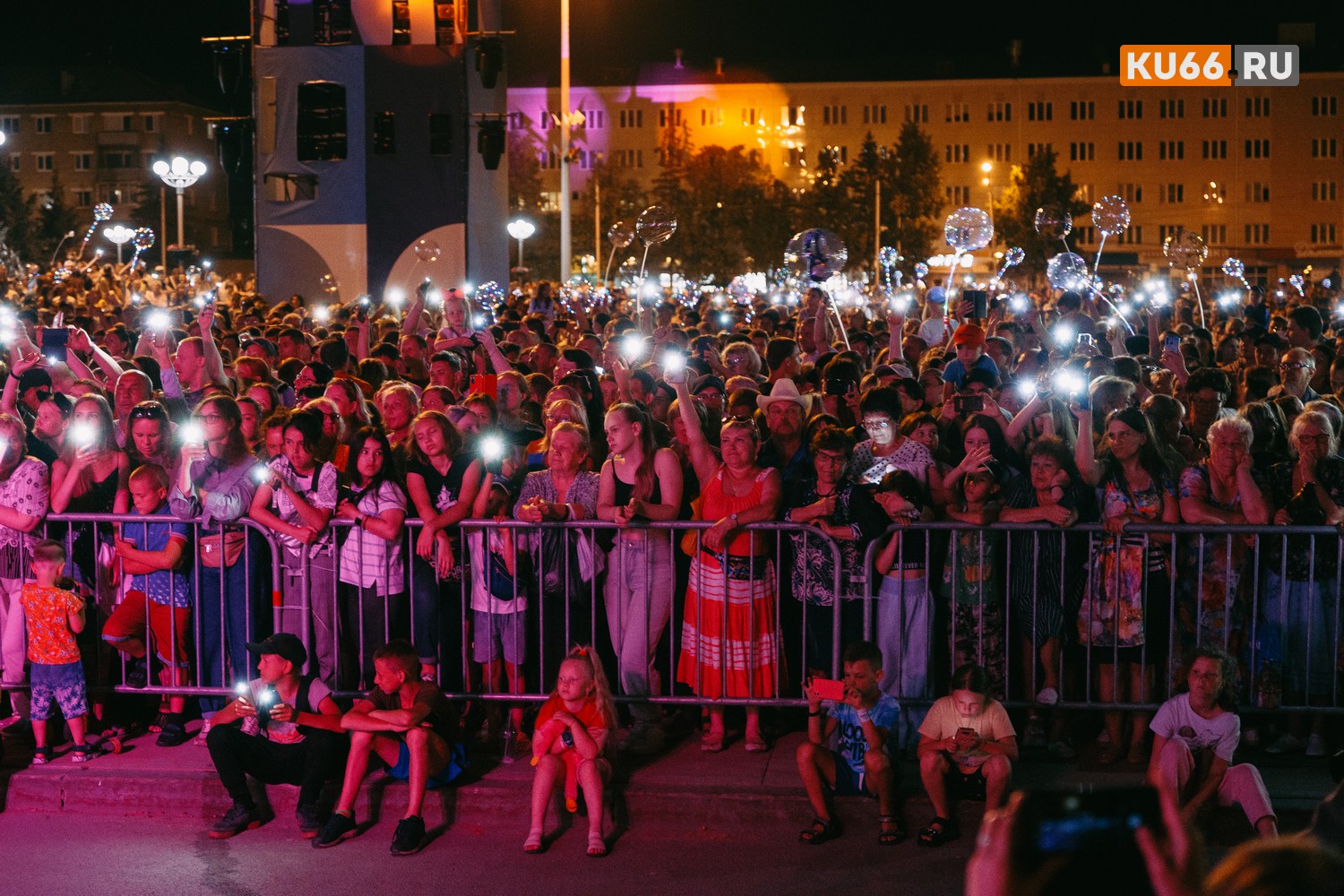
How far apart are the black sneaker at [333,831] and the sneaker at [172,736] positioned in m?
1.23

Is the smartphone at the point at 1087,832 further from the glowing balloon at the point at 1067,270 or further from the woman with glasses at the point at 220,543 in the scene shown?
the glowing balloon at the point at 1067,270

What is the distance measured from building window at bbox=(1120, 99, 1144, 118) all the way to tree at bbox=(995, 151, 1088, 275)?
108 ft

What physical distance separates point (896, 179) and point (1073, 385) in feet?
204

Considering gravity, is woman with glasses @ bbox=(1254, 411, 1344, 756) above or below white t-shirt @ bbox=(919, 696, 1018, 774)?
above

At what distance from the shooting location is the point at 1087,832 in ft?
6.60

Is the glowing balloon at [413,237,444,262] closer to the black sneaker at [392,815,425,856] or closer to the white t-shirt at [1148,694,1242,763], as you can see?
the black sneaker at [392,815,425,856]

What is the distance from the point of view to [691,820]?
647 centimetres

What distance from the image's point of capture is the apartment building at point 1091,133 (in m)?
100

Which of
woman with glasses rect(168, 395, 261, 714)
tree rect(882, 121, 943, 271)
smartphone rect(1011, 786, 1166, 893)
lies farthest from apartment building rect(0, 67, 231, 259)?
smartphone rect(1011, 786, 1166, 893)

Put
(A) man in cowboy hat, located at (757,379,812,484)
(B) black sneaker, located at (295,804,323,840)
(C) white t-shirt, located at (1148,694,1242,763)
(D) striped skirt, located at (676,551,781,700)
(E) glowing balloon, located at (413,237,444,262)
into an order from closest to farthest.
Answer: (C) white t-shirt, located at (1148,694,1242,763), (B) black sneaker, located at (295,804,323,840), (D) striped skirt, located at (676,551,781,700), (A) man in cowboy hat, located at (757,379,812,484), (E) glowing balloon, located at (413,237,444,262)

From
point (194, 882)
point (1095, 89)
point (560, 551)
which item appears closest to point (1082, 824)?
point (194, 882)

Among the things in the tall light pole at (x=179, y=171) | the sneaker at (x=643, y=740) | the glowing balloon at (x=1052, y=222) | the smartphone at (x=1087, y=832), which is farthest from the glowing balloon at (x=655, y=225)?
the tall light pole at (x=179, y=171)

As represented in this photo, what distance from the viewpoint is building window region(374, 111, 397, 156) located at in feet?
103

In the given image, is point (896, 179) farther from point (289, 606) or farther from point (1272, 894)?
point (1272, 894)
